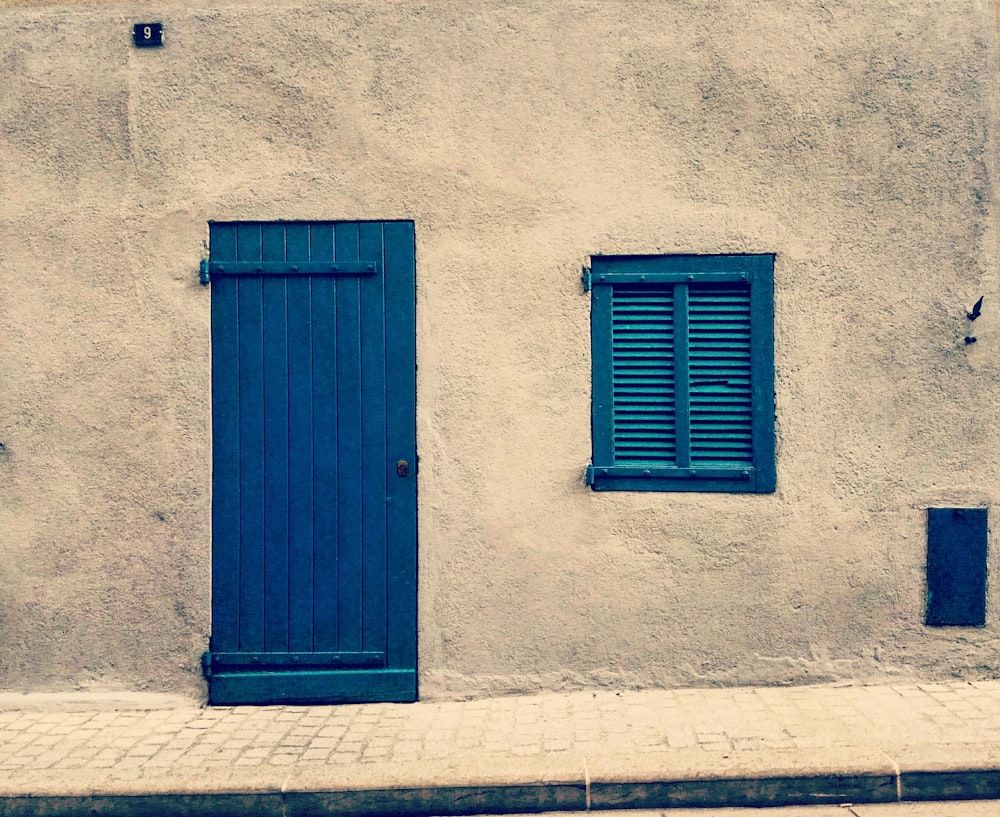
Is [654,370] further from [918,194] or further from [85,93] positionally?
[85,93]

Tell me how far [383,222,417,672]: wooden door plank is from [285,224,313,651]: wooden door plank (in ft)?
1.38

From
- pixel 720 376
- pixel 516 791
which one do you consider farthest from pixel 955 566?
pixel 516 791

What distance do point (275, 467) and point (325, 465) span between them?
27 cm

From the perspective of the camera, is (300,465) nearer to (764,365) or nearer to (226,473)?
(226,473)

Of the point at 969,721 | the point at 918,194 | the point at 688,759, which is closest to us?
the point at 688,759

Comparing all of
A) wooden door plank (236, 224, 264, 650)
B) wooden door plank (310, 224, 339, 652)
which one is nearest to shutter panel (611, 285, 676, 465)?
wooden door plank (310, 224, 339, 652)

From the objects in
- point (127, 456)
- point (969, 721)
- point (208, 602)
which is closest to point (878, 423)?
point (969, 721)

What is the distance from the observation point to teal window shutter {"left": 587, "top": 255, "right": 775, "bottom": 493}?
14.2 ft

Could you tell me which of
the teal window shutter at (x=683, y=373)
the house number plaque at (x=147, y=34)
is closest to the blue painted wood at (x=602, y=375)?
the teal window shutter at (x=683, y=373)

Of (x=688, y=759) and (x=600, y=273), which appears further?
(x=600, y=273)

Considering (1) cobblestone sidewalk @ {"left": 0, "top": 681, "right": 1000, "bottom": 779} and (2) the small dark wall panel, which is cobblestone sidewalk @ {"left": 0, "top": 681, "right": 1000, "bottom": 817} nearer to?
(1) cobblestone sidewalk @ {"left": 0, "top": 681, "right": 1000, "bottom": 779}

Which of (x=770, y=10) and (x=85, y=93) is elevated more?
(x=770, y=10)

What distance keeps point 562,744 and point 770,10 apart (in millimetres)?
3839

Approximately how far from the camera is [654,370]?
438 centimetres
